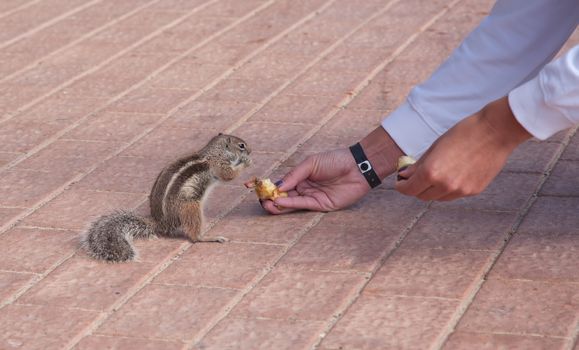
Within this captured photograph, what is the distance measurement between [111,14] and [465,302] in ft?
14.2

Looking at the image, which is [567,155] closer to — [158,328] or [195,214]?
[195,214]

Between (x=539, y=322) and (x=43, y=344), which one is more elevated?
(x=43, y=344)

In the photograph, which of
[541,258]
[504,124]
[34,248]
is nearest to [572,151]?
[541,258]

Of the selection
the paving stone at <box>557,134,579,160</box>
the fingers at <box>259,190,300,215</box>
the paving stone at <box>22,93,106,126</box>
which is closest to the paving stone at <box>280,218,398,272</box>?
the fingers at <box>259,190,300,215</box>

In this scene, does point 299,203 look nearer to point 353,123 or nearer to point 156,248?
point 156,248

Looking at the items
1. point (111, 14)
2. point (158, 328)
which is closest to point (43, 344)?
point (158, 328)

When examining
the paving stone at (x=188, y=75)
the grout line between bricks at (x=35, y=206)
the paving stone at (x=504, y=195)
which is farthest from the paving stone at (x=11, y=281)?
the paving stone at (x=188, y=75)

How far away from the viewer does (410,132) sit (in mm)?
4719

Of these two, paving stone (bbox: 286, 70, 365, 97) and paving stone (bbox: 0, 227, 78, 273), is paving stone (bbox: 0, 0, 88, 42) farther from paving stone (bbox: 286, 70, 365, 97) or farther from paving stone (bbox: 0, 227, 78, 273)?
paving stone (bbox: 0, 227, 78, 273)

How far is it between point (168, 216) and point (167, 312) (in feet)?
2.09

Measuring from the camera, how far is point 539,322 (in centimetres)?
367

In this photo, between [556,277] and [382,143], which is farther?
[382,143]

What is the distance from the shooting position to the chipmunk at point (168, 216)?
4.27 metres

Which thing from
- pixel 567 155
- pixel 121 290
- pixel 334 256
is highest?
pixel 121 290
